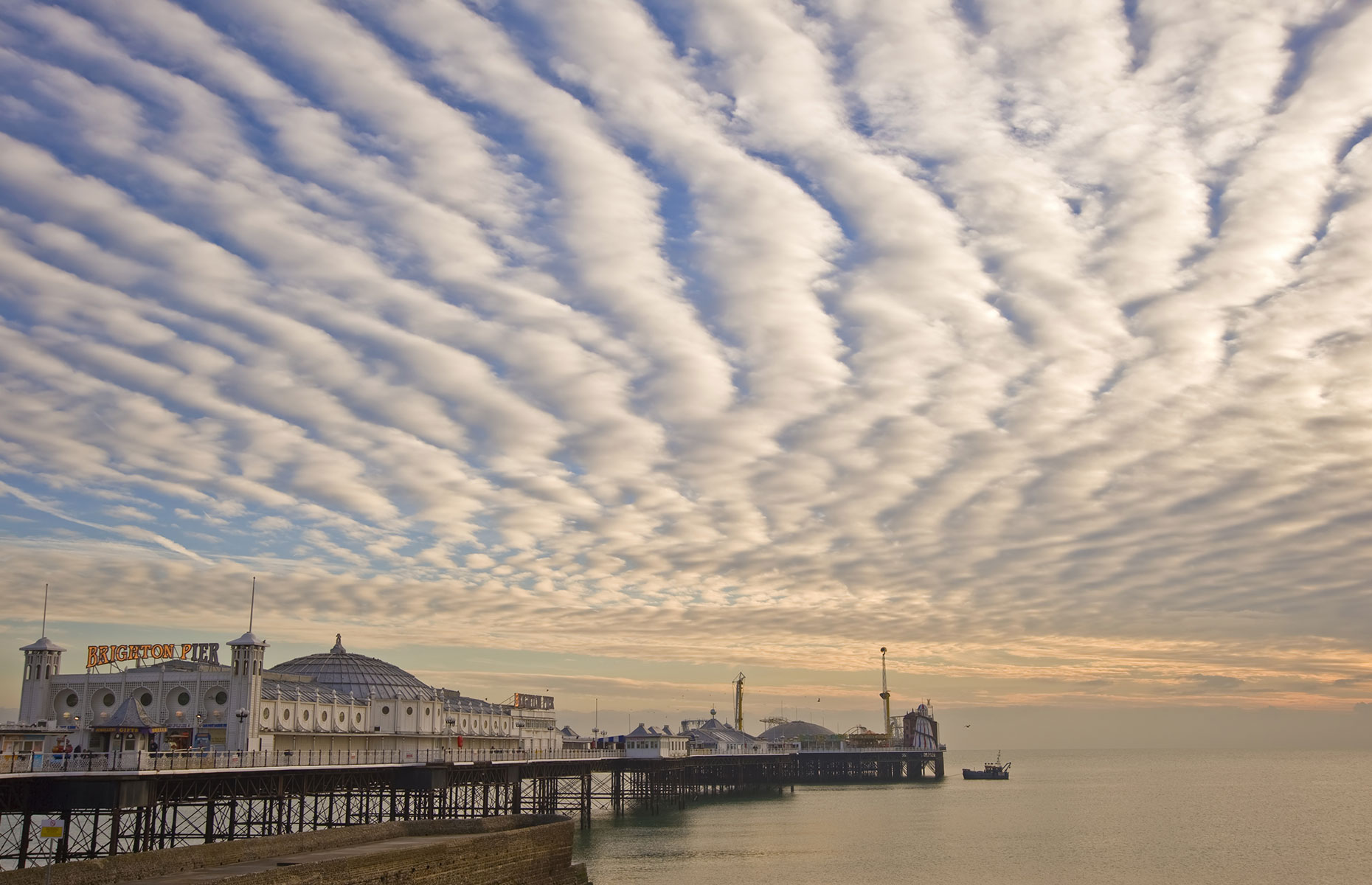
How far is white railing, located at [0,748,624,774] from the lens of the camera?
176 feet

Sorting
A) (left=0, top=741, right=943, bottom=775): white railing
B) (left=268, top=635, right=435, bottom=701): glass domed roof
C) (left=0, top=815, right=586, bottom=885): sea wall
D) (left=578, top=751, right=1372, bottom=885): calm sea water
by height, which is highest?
(left=268, top=635, right=435, bottom=701): glass domed roof

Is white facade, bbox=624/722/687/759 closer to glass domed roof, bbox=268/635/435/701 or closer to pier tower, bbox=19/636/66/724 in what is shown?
glass domed roof, bbox=268/635/435/701

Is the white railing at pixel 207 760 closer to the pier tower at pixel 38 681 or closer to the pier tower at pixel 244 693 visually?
the pier tower at pixel 244 693

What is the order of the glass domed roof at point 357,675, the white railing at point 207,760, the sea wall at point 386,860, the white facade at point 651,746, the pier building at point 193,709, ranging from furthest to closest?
the white facade at point 651,746, the glass domed roof at point 357,675, the pier building at point 193,709, the white railing at point 207,760, the sea wall at point 386,860

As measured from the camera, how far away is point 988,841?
88875 millimetres

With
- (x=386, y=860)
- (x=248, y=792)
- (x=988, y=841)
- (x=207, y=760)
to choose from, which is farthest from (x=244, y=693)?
(x=988, y=841)

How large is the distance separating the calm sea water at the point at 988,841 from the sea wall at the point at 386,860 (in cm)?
1034

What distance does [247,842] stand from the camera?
4306cm

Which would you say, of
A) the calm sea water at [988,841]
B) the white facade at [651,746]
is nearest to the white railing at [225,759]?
the calm sea water at [988,841]

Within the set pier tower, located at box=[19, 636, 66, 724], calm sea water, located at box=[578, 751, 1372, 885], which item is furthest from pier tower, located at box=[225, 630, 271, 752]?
calm sea water, located at box=[578, 751, 1372, 885]

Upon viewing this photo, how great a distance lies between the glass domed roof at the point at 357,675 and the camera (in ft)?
308

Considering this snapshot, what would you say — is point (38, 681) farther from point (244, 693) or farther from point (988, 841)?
point (988, 841)

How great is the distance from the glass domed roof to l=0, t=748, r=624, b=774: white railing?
7.23 metres

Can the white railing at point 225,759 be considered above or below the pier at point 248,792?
above
